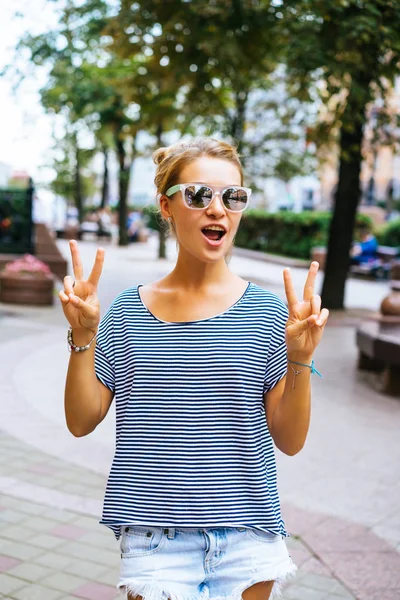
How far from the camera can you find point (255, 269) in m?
25.6

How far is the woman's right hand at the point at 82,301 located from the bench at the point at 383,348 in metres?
6.73

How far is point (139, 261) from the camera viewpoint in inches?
1065

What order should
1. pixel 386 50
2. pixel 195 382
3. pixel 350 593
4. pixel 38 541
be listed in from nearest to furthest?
pixel 195 382 < pixel 350 593 < pixel 38 541 < pixel 386 50

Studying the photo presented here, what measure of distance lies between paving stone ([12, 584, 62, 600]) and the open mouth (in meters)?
2.17

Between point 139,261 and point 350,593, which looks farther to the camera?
point 139,261

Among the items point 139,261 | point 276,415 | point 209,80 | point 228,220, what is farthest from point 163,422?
point 139,261

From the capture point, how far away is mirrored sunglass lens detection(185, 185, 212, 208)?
2240 mm

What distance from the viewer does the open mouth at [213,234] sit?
7.41ft

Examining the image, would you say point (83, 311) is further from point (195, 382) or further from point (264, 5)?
point (264, 5)

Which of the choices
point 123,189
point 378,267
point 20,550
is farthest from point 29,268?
point 123,189

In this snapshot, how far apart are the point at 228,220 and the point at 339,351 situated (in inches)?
370

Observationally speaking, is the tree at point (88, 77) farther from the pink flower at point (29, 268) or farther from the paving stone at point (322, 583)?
the paving stone at point (322, 583)

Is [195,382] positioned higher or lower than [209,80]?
lower

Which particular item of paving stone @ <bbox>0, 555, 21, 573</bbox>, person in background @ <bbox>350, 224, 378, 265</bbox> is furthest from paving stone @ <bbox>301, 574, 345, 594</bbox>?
person in background @ <bbox>350, 224, 378, 265</bbox>
